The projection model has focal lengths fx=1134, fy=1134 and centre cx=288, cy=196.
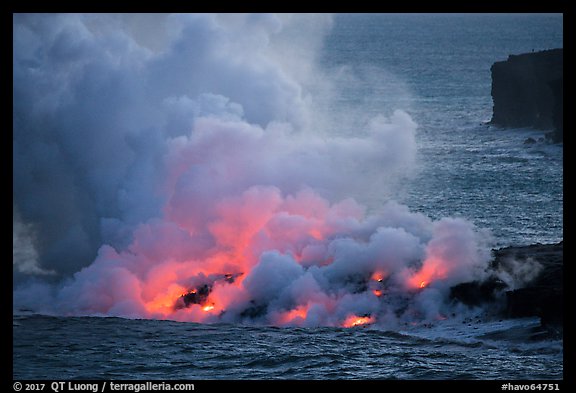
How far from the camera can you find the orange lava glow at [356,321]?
235 ft

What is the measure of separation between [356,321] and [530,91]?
7668cm

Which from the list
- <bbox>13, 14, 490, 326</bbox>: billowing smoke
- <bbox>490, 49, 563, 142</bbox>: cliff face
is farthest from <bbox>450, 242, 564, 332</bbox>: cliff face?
<bbox>490, 49, 563, 142</bbox>: cliff face

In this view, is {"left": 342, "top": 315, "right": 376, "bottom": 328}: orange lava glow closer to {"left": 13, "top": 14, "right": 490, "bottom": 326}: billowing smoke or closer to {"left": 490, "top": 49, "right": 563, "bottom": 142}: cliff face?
{"left": 13, "top": 14, "right": 490, "bottom": 326}: billowing smoke

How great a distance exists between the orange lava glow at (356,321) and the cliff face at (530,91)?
61.0 m

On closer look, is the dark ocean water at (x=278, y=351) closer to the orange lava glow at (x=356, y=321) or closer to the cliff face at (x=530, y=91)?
the orange lava glow at (x=356, y=321)

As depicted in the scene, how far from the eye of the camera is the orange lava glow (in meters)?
71.8

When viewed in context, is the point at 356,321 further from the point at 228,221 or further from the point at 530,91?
the point at 530,91

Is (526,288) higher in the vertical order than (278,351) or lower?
higher

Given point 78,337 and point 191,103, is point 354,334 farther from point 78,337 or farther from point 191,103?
point 191,103

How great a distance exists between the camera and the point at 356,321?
7219 centimetres

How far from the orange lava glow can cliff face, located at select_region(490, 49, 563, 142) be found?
200 ft

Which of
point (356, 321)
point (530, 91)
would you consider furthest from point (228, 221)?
point (530, 91)

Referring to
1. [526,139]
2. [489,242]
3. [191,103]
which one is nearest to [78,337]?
[191,103]
